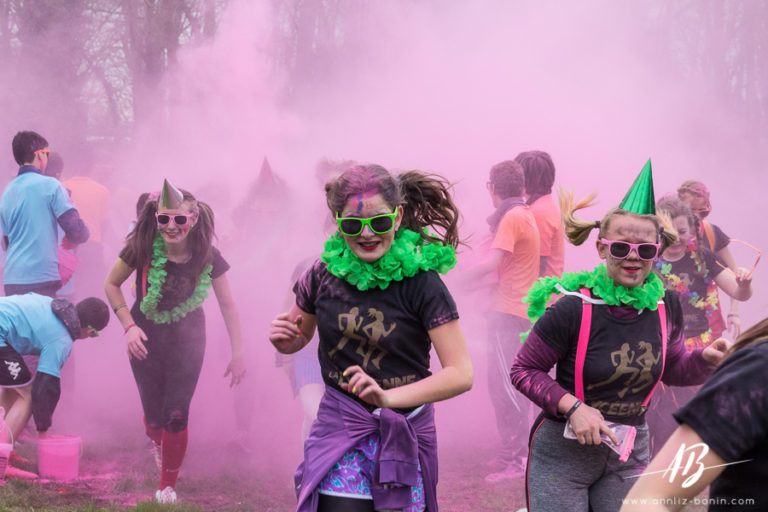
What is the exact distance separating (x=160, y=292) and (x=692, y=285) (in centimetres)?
325

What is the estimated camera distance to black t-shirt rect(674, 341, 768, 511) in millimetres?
1268

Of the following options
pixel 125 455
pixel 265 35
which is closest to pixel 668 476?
pixel 125 455

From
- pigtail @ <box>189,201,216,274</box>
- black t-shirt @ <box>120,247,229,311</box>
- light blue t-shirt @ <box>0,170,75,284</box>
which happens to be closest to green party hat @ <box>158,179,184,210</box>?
pigtail @ <box>189,201,216,274</box>

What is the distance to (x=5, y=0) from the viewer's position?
10141mm

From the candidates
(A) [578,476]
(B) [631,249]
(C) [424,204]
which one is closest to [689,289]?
(B) [631,249]

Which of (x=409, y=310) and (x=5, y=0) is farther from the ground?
(x=5, y=0)

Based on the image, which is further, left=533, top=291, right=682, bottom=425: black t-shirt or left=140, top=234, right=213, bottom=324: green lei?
left=140, top=234, right=213, bottom=324: green lei

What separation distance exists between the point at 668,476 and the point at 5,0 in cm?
1087

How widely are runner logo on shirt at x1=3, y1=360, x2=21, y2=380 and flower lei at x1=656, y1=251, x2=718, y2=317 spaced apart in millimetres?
3990

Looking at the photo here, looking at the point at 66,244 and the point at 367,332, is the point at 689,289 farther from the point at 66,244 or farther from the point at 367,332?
the point at 66,244

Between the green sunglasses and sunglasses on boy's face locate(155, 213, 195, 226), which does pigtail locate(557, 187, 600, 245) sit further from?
sunglasses on boy's face locate(155, 213, 195, 226)

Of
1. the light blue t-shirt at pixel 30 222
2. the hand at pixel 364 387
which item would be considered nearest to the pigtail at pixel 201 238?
the light blue t-shirt at pixel 30 222

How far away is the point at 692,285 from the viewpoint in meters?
4.96

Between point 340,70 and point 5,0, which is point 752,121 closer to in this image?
point 340,70
